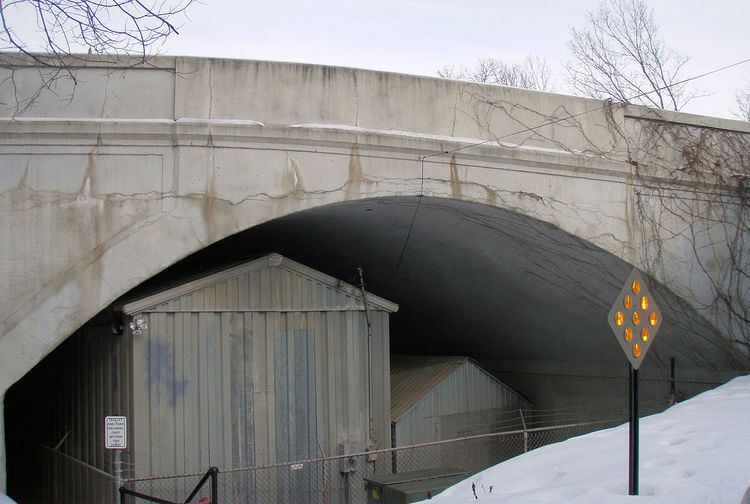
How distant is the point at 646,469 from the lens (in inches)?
247

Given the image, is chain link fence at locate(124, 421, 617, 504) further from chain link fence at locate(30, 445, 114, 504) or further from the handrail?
chain link fence at locate(30, 445, 114, 504)

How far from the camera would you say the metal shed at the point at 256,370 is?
9562mm

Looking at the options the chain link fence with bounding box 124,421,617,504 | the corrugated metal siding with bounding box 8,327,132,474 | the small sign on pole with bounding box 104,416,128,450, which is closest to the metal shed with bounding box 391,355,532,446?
the chain link fence with bounding box 124,421,617,504

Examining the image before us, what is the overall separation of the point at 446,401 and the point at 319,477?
299 cm

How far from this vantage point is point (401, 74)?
34.3ft

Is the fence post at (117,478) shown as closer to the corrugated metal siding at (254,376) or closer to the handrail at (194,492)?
the handrail at (194,492)

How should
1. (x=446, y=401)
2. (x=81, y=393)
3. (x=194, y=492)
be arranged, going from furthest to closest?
1. (x=446, y=401)
2. (x=81, y=393)
3. (x=194, y=492)

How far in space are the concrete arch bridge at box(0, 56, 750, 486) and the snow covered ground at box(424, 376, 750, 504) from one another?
3793 mm

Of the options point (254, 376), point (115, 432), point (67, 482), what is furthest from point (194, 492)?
point (67, 482)

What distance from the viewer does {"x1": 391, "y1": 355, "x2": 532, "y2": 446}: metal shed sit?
480 inches

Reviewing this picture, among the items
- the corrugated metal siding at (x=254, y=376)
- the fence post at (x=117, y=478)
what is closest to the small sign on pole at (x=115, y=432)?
the fence post at (x=117, y=478)

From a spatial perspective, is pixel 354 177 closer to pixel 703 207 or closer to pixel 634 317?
pixel 634 317

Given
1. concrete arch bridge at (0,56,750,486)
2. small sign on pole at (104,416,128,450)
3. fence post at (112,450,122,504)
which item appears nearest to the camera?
small sign on pole at (104,416,128,450)

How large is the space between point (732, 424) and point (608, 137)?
5246mm
